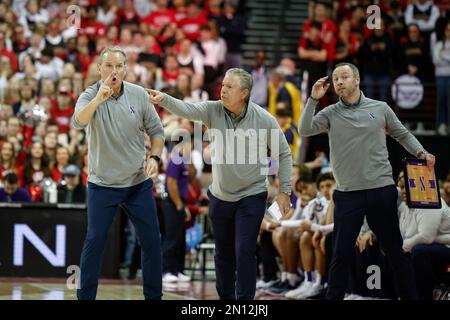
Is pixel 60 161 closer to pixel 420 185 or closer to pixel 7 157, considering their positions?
pixel 7 157

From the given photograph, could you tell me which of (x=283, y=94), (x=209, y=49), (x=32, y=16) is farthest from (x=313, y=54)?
(x=32, y=16)

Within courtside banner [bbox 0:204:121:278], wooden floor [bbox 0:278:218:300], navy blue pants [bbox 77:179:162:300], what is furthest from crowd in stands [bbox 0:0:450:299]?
navy blue pants [bbox 77:179:162:300]

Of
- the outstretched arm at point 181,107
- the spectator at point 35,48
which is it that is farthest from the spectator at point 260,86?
the outstretched arm at point 181,107

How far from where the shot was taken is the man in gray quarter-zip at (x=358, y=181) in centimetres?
841

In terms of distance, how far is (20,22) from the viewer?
1878cm

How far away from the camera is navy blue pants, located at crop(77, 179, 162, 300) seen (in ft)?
25.9

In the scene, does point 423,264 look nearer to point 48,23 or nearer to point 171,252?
point 171,252

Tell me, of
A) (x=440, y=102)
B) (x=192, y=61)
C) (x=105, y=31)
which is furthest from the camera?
(x=105, y=31)

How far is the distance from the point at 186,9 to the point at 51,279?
8.61 m

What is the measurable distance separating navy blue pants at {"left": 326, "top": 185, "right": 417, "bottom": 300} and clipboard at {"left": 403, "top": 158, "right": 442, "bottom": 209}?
8.0 inches

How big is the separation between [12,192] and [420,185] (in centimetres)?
613

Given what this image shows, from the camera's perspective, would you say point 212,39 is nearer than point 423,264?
No

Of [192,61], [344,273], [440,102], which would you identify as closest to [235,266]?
[344,273]

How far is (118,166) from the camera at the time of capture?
7969 mm
